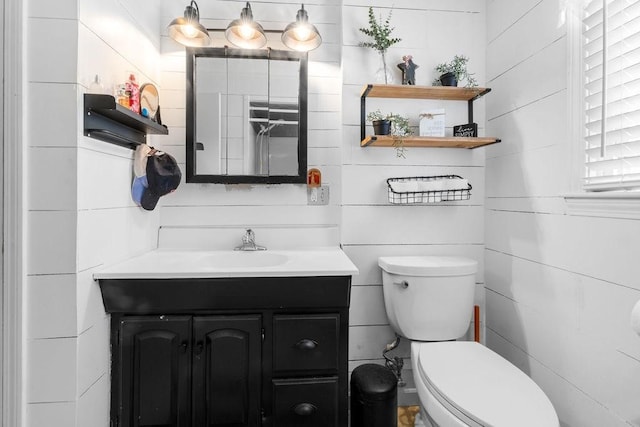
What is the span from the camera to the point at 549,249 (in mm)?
1456

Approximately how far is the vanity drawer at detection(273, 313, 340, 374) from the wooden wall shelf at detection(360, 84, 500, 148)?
2.87 feet

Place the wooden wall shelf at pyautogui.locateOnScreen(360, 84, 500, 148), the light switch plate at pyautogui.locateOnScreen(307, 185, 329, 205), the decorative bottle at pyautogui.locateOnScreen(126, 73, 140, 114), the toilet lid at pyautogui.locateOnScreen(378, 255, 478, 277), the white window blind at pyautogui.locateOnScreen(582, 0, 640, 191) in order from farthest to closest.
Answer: the light switch plate at pyautogui.locateOnScreen(307, 185, 329, 205) → the wooden wall shelf at pyautogui.locateOnScreen(360, 84, 500, 148) → the toilet lid at pyautogui.locateOnScreen(378, 255, 478, 277) → the decorative bottle at pyautogui.locateOnScreen(126, 73, 140, 114) → the white window blind at pyautogui.locateOnScreen(582, 0, 640, 191)

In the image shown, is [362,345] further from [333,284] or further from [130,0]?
[130,0]

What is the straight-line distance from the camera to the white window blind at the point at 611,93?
1.12 meters

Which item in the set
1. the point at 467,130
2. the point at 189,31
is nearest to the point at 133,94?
the point at 189,31

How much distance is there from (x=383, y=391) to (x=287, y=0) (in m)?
1.99

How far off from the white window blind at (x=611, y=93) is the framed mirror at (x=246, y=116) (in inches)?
48.1

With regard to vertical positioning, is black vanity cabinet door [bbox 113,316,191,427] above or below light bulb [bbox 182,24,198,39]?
below

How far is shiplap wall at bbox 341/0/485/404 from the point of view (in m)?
1.83

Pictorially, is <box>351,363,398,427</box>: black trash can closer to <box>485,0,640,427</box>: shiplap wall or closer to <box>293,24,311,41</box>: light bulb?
<box>485,0,640,427</box>: shiplap wall

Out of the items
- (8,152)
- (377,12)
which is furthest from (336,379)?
(377,12)

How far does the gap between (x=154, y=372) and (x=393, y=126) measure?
1.51 metres

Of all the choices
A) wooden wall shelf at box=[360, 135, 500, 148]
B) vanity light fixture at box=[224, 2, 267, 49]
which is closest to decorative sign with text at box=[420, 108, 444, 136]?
wooden wall shelf at box=[360, 135, 500, 148]

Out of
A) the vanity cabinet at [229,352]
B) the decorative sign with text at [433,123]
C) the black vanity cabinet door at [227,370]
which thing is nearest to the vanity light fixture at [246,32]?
the decorative sign with text at [433,123]
